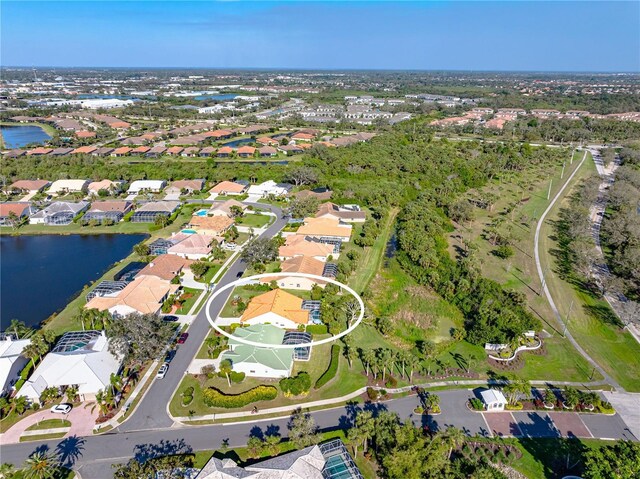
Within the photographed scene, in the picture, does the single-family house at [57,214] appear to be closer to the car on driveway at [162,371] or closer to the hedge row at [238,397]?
the car on driveway at [162,371]

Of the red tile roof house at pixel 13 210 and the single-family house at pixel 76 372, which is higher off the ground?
the red tile roof house at pixel 13 210

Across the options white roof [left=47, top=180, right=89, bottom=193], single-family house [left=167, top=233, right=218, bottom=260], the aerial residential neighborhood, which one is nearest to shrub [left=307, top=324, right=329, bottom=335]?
the aerial residential neighborhood

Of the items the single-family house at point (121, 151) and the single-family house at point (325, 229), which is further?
the single-family house at point (121, 151)

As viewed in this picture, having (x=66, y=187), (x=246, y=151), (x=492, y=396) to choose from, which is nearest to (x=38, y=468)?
(x=492, y=396)

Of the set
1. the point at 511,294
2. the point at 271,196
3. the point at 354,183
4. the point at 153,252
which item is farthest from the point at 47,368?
the point at 354,183

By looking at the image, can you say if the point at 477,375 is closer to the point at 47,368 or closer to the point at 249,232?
the point at 47,368

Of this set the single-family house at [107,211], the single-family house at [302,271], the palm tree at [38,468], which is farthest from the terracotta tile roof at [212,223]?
the palm tree at [38,468]
